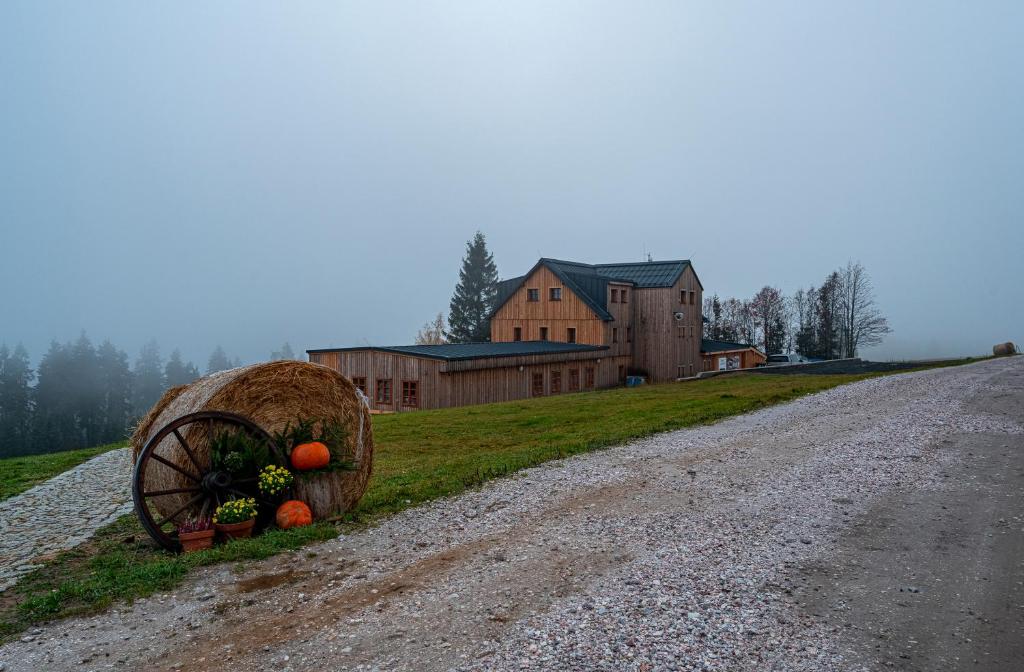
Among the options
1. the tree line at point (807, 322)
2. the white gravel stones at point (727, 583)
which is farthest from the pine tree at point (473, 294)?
the white gravel stones at point (727, 583)

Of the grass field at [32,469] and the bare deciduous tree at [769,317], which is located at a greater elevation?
the bare deciduous tree at [769,317]

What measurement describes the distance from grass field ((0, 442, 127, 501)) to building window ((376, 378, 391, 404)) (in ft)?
Answer: 47.0

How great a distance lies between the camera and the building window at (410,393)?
32.2m

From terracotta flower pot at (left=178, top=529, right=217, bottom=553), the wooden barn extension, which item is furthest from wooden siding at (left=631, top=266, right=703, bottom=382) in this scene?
terracotta flower pot at (left=178, top=529, right=217, bottom=553)

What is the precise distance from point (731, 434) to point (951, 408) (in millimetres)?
7133

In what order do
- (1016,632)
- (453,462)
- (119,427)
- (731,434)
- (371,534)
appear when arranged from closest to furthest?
(1016,632) < (371,534) < (453,462) < (731,434) < (119,427)

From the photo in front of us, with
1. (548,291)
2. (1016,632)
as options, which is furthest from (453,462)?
(548,291)

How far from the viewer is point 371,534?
28.8 ft

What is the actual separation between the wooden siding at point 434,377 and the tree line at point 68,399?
49606 millimetres

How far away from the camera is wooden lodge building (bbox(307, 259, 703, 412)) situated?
34.7 metres

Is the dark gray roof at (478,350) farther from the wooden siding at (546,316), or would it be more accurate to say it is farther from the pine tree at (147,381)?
the pine tree at (147,381)

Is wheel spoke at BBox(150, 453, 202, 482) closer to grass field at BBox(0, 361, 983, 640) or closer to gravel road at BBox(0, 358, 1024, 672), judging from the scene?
grass field at BBox(0, 361, 983, 640)

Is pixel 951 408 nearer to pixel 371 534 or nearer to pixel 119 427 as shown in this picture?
pixel 371 534

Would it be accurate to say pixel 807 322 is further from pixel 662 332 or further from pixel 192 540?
pixel 192 540
